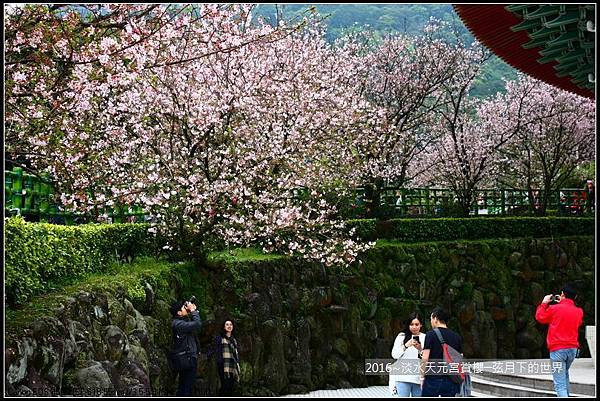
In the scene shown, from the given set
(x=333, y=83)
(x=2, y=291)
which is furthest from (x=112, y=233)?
(x=333, y=83)

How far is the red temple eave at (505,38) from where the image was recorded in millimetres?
8852

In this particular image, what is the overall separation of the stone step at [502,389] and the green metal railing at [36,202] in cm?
708

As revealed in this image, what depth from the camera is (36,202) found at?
47.4 ft

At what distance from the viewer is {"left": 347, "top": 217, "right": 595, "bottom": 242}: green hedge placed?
71.2 feet

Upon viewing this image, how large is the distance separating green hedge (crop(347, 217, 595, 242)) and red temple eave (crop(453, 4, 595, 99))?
9.72m

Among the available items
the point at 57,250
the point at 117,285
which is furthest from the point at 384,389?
the point at 57,250

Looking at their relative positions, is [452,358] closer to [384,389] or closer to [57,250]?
[57,250]

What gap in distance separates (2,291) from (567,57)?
6.09m

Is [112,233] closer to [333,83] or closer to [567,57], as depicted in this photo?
[567,57]

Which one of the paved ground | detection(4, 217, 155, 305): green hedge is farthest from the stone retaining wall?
detection(4, 217, 155, 305): green hedge

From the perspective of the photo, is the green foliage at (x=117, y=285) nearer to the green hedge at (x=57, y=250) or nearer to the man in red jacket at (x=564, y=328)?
the green hedge at (x=57, y=250)

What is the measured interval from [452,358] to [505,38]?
15.5ft

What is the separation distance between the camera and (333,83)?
21.4m

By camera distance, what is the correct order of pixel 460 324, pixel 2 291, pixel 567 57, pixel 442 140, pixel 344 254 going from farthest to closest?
pixel 442 140 → pixel 460 324 → pixel 344 254 → pixel 567 57 → pixel 2 291
